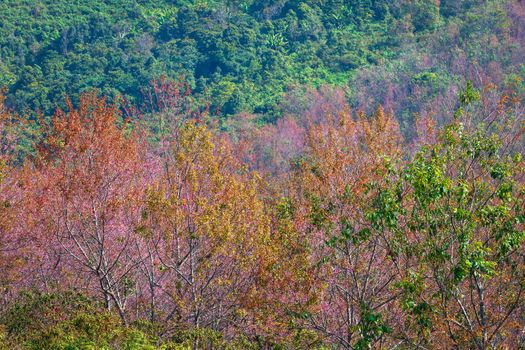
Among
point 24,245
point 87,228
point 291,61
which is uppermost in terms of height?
point 87,228

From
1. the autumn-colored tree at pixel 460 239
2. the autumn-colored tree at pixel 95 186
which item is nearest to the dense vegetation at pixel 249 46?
the autumn-colored tree at pixel 95 186

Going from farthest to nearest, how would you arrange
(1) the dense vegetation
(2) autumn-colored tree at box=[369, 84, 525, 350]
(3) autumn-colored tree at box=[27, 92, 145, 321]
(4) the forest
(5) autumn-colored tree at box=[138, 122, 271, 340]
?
(1) the dense vegetation < (3) autumn-colored tree at box=[27, 92, 145, 321] < (5) autumn-colored tree at box=[138, 122, 271, 340] < (4) the forest < (2) autumn-colored tree at box=[369, 84, 525, 350]

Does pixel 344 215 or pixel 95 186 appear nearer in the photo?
pixel 344 215

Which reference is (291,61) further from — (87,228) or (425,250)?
(425,250)

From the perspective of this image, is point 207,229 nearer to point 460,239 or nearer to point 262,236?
point 262,236

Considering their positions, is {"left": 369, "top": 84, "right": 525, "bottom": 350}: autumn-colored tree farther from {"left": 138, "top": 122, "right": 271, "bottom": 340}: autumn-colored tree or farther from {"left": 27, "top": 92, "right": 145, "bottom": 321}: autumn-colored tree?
{"left": 27, "top": 92, "right": 145, "bottom": 321}: autumn-colored tree

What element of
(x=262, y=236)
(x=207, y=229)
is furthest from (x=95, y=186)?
(x=262, y=236)

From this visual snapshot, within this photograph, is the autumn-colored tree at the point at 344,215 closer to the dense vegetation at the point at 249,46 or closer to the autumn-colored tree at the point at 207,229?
the autumn-colored tree at the point at 207,229

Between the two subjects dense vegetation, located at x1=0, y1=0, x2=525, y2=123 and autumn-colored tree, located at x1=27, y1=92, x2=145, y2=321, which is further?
dense vegetation, located at x1=0, y1=0, x2=525, y2=123

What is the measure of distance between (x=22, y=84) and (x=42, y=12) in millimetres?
17838

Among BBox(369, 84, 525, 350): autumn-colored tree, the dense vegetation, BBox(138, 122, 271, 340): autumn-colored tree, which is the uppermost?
BBox(369, 84, 525, 350): autumn-colored tree

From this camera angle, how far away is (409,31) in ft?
228

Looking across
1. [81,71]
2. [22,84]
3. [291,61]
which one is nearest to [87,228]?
[22,84]

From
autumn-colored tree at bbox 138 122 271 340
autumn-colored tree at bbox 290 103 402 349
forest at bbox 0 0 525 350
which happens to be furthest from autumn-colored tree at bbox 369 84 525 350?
autumn-colored tree at bbox 138 122 271 340
